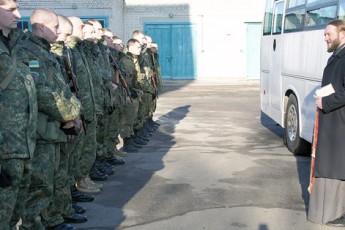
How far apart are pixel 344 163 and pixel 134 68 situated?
4457 millimetres

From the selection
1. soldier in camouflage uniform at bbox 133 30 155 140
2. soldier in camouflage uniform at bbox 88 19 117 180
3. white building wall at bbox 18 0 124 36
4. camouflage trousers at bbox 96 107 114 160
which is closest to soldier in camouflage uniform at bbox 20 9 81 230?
soldier in camouflage uniform at bbox 88 19 117 180

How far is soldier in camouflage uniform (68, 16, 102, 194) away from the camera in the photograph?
5.52 m

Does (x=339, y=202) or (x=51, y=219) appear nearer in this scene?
(x=51, y=219)

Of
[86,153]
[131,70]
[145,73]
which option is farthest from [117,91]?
[145,73]

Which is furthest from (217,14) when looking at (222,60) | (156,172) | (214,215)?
(214,215)

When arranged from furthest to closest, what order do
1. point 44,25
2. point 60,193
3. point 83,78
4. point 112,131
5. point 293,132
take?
point 293,132, point 112,131, point 83,78, point 60,193, point 44,25

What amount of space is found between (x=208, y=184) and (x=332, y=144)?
2.02 m

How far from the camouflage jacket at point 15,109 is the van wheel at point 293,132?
17.6ft

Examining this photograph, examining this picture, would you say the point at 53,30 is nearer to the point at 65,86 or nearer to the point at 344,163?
the point at 65,86

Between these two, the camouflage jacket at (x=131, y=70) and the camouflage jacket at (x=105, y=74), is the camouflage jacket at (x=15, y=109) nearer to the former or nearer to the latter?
the camouflage jacket at (x=105, y=74)

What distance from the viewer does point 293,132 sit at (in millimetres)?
8523

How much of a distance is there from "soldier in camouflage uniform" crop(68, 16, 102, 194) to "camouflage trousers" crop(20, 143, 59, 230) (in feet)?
3.39

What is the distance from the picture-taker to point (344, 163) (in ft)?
15.9

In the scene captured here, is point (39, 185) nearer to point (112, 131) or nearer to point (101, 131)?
point (101, 131)
